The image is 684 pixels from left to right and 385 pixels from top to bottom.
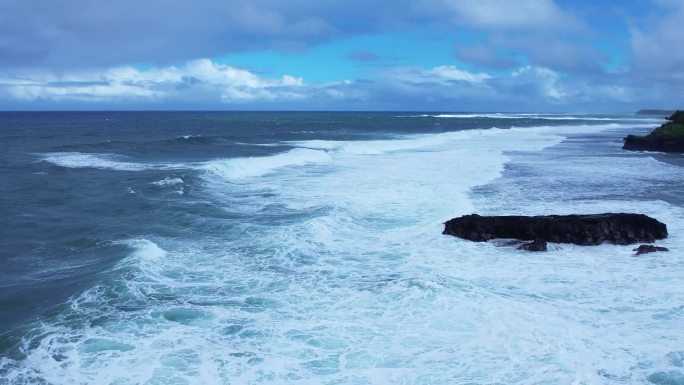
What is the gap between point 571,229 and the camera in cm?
1616

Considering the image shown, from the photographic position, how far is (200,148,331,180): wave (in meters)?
32.2

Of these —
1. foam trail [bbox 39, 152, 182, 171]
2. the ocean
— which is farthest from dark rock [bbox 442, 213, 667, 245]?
foam trail [bbox 39, 152, 182, 171]

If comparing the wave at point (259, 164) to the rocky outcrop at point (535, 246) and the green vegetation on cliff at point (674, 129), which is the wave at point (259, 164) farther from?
the green vegetation on cliff at point (674, 129)

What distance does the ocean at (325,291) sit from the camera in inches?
365

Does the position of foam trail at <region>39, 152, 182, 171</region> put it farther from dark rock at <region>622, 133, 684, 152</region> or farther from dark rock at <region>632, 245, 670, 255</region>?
dark rock at <region>622, 133, 684, 152</region>

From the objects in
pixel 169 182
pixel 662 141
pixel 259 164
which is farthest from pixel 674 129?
pixel 169 182

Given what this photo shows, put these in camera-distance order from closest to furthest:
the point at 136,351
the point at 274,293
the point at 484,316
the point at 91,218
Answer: the point at 136,351 → the point at 484,316 → the point at 274,293 → the point at 91,218

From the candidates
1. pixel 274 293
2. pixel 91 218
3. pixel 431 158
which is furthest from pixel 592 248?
pixel 431 158

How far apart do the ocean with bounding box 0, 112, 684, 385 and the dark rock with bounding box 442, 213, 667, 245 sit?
451mm

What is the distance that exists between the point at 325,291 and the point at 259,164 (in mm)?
24062

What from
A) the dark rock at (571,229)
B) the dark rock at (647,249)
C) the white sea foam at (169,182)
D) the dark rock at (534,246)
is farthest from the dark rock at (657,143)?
the dark rock at (534,246)

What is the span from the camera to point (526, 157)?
1582 inches

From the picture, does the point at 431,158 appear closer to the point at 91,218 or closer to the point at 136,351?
the point at 91,218

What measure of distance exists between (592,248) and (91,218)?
15.7 m
